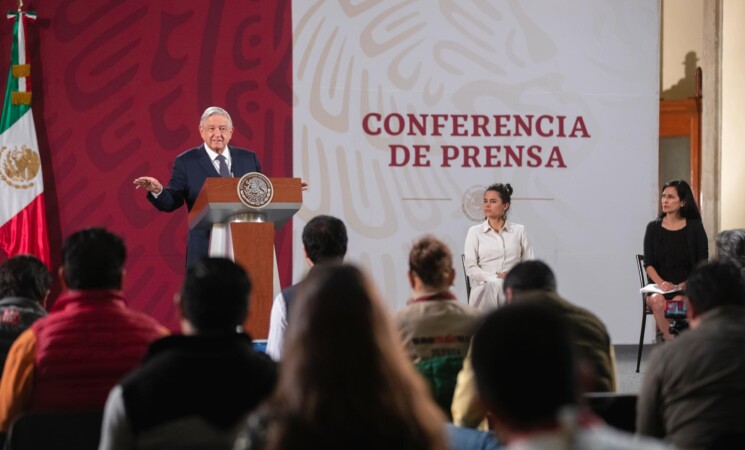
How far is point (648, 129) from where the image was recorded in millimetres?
8125

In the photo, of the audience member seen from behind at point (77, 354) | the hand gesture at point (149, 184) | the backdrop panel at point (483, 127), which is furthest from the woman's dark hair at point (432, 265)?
the backdrop panel at point (483, 127)

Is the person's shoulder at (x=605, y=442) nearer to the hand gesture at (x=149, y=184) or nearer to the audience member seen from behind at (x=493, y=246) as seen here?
the hand gesture at (x=149, y=184)

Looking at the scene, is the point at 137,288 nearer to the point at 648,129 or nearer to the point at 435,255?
the point at 648,129

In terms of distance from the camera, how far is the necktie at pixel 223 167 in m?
5.50

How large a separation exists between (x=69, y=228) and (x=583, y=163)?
157 inches

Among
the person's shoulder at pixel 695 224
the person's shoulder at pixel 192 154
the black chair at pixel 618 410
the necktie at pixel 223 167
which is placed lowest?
the black chair at pixel 618 410

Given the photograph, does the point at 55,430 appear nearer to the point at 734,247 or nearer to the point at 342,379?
the point at 342,379

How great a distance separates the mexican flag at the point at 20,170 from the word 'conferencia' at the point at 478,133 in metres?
2.45

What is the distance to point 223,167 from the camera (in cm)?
551

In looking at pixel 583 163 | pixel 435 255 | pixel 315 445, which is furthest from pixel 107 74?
pixel 315 445

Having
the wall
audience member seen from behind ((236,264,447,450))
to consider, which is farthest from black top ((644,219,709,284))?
audience member seen from behind ((236,264,447,450))

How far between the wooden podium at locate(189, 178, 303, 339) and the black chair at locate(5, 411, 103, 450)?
2278 mm

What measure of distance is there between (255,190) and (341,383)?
3.25 m

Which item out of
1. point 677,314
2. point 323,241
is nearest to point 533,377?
point 323,241
